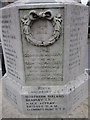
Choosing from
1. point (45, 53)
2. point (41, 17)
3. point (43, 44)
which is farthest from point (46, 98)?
point (41, 17)

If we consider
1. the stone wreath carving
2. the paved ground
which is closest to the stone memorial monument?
the stone wreath carving

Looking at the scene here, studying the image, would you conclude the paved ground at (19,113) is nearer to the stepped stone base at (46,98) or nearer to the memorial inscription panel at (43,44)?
the stepped stone base at (46,98)

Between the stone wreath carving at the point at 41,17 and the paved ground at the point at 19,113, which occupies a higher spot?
the stone wreath carving at the point at 41,17

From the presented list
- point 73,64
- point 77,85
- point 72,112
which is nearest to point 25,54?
point 73,64

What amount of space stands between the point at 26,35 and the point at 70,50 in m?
0.97

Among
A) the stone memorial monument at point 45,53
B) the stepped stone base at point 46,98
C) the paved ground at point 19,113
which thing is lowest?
the paved ground at point 19,113

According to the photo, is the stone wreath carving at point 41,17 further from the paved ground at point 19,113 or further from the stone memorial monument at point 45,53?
the paved ground at point 19,113

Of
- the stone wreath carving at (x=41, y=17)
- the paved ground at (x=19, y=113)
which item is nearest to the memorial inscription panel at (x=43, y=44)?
the stone wreath carving at (x=41, y=17)

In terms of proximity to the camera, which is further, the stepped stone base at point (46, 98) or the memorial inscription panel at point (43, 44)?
the stepped stone base at point (46, 98)

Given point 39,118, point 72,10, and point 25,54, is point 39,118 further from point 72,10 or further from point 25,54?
point 72,10

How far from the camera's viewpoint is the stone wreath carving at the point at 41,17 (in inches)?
105

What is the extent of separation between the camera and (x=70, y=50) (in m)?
3.04

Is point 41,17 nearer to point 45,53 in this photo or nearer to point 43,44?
point 43,44

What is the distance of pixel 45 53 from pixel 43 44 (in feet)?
0.69
